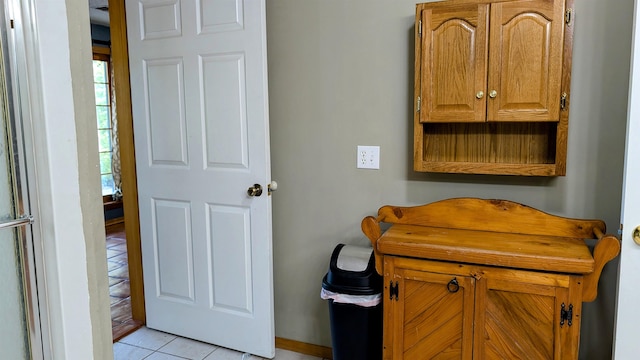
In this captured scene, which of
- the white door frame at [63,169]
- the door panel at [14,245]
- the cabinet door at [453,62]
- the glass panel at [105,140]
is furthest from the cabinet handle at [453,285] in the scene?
the glass panel at [105,140]

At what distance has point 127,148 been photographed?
2.70 m

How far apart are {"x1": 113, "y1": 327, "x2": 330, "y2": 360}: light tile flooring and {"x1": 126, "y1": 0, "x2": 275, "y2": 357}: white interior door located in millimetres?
53

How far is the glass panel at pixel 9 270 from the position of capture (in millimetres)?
932

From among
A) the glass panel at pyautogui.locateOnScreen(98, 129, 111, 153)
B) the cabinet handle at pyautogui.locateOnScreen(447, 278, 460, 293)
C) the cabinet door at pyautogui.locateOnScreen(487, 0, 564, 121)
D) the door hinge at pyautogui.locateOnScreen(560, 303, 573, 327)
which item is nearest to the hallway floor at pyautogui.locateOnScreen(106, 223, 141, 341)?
the glass panel at pyautogui.locateOnScreen(98, 129, 111, 153)

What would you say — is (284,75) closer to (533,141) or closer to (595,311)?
(533,141)

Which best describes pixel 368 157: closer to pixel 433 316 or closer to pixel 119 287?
pixel 433 316

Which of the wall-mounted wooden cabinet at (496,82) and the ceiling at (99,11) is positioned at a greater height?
the ceiling at (99,11)

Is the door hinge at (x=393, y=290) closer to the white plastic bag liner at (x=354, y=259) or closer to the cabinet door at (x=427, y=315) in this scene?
the cabinet door at (x=427, y=315)

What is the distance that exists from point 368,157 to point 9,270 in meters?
1.59

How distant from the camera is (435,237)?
6.14ft

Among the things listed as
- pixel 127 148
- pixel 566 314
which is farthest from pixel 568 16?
pixel 127 148

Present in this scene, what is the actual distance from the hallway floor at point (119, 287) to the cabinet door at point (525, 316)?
5.85 ft

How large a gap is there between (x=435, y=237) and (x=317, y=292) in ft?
2.80

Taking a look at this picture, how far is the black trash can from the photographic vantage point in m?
1.98
